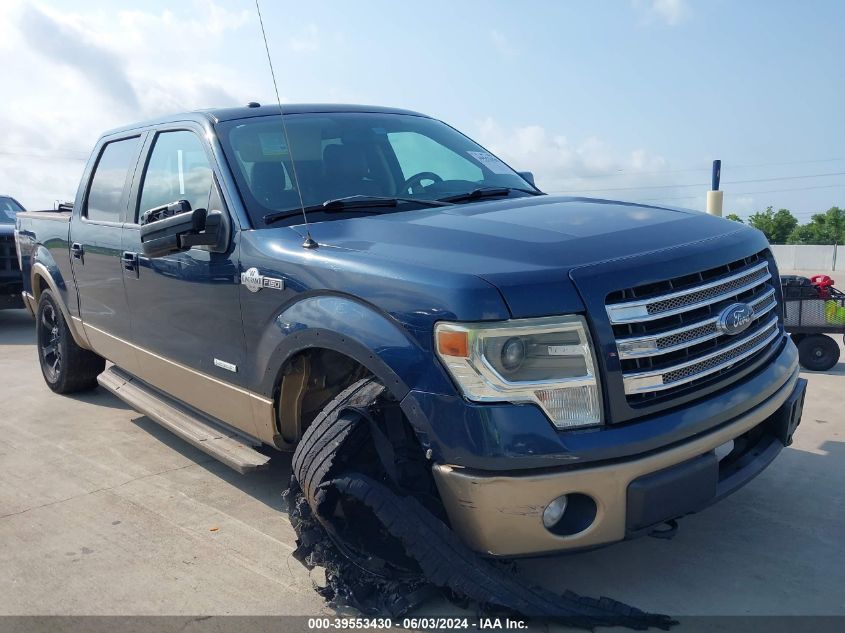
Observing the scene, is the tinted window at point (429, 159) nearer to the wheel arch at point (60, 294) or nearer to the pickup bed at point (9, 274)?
the wheel arch at point (60, 294)

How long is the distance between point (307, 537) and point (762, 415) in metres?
1.78

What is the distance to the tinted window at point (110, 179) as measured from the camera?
15.5 feet

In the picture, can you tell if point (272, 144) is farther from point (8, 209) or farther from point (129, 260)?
point (8, 209)

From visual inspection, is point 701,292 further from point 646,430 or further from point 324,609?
point 324,609

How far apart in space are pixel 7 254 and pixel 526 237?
923 centimetres

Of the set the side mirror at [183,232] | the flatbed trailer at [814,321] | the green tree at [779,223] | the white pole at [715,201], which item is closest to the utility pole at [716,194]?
the white pole at [715,201]

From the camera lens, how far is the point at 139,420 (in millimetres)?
5414

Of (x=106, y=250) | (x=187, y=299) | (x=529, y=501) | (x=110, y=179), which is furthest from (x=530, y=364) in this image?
(x=110, y=179)

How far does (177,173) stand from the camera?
4.09m

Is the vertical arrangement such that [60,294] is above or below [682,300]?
below

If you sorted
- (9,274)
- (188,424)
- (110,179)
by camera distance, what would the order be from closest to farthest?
(188,424), (110,179), (9,274)

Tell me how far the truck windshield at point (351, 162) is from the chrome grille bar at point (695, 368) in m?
1.41

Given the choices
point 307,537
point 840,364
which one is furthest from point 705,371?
point 840,364

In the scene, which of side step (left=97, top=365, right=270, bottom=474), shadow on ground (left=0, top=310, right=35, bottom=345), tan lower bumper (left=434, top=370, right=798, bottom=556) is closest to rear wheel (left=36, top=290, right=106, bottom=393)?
side step (left=97, top=365, right=270, bottom=474)
